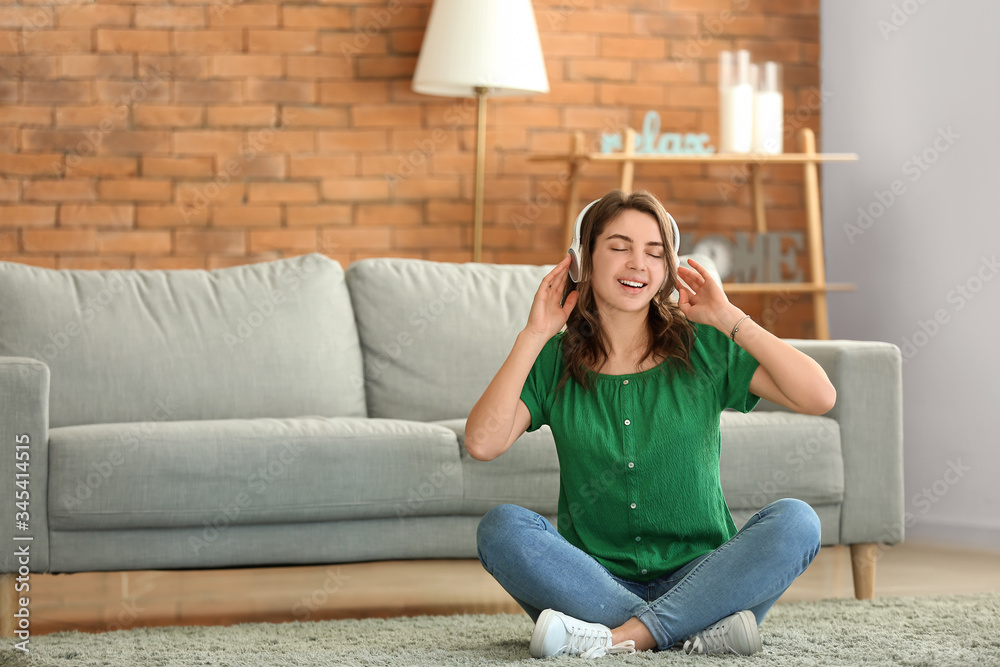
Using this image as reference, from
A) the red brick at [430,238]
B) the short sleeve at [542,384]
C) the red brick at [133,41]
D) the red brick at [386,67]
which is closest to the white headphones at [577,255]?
the short sleeve at [542,384]

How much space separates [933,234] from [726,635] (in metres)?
2.08

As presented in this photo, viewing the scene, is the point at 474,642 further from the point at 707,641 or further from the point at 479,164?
the point at 479,164

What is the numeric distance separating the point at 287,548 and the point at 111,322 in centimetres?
80

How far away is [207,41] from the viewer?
11.2ft

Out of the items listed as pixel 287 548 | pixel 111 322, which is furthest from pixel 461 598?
pixel 111 322

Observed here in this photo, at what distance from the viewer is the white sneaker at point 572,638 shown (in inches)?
60.4

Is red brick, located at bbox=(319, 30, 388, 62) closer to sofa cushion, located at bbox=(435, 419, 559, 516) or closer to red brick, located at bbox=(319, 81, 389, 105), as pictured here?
red brick, located at bbox=(319, 81, 389, 105)

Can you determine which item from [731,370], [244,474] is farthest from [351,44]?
[731,370]

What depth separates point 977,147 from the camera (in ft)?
10.1

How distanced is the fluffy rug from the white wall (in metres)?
1.17

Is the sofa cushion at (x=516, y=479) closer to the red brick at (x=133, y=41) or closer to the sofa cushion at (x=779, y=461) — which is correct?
the sofa cushion at (x=779, y=461)

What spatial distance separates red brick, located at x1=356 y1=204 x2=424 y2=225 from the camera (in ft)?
11.6

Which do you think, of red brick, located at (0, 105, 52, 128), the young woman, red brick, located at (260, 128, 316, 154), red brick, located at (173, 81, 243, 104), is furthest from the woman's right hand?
red brick, located at (0, 105, 52, 128)

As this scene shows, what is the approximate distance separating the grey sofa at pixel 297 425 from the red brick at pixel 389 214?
0.75 m
